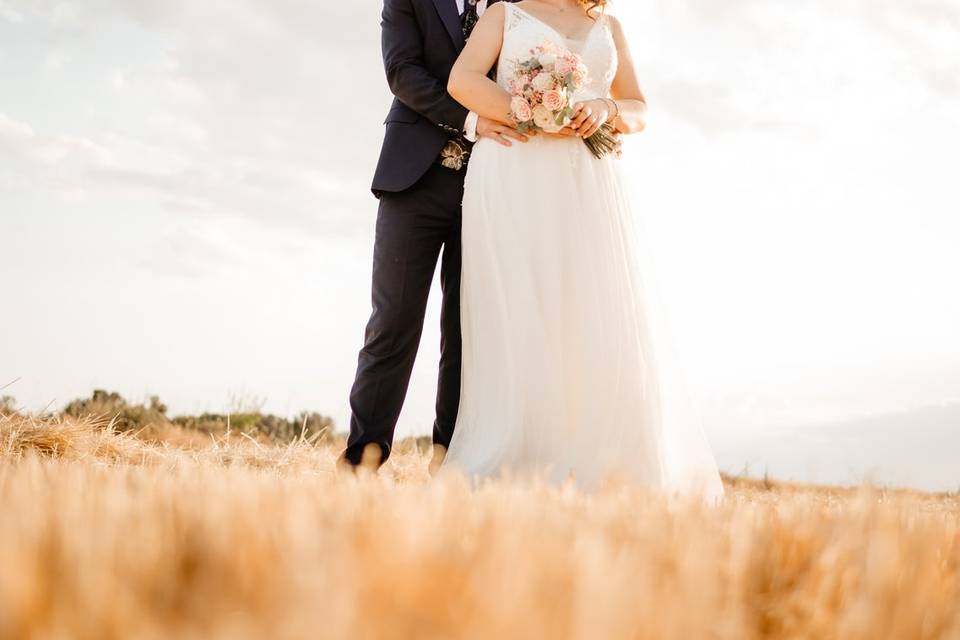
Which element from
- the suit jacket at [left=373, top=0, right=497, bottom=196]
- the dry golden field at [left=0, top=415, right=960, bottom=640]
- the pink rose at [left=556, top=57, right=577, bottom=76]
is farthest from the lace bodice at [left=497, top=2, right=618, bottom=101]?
the dry golden field at [left=0, top=415, right=960, bottom=640]

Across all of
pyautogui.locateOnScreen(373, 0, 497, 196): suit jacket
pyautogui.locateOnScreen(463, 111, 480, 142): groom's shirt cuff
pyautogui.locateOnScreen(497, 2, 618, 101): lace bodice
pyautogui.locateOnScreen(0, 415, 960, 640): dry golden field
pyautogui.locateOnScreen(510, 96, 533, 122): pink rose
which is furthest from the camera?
pyautogui.locateOnScreen(373, 0, 497, 196): suit jacket

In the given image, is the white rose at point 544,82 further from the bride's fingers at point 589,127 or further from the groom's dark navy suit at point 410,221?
the groom's dark navy suit at point 410,221

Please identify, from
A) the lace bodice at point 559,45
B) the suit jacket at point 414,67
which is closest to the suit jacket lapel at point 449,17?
the suit jacket at point 414,67

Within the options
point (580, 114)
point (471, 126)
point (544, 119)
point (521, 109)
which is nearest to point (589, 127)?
point (580, 114)

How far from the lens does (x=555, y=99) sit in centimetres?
401

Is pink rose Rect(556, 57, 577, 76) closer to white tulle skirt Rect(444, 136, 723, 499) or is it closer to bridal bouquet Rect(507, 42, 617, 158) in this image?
bridal bouquet Rect(507, 42, 617, 158)

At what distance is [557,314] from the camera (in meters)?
4.27

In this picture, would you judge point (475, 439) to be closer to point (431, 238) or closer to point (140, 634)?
point (431, 238)

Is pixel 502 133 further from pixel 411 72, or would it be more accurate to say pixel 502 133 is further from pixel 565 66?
pixel 411 72

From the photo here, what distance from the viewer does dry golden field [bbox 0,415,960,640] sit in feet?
2.84

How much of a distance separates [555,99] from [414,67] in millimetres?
1094

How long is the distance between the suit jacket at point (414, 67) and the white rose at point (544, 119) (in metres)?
0.71

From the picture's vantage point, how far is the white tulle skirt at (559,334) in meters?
4.12

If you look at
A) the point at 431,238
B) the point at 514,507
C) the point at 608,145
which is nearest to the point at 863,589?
the point at 514,507
